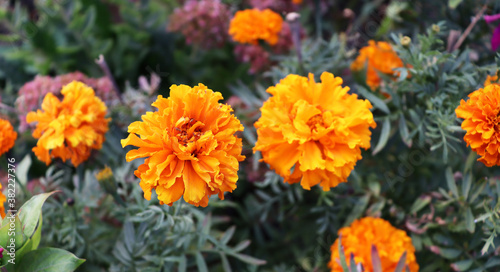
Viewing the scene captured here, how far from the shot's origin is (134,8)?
1710 mm

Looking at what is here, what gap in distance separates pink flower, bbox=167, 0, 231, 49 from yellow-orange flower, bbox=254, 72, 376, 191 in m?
0.68

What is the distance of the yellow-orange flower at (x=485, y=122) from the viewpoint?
80 centimetres

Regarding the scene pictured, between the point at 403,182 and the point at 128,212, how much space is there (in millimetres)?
812

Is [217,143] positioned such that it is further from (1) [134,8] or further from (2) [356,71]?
(1) [134,8]

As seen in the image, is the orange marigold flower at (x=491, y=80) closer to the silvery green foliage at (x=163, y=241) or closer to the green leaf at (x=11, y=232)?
the silvery green foliage at (x=163, y=241)

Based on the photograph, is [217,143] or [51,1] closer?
[217,143]

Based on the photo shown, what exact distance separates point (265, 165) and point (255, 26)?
417 millimetres

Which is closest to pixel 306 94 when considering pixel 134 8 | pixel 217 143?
pixel 217 143

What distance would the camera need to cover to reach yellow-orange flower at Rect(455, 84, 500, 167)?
0.80m

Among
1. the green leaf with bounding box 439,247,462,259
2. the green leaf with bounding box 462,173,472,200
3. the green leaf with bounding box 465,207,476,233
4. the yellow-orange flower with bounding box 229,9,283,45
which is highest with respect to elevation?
the yellow-orange flower with bounding box 229,9,283,45

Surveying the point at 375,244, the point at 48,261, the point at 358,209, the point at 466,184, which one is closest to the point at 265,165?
the point at 358,209

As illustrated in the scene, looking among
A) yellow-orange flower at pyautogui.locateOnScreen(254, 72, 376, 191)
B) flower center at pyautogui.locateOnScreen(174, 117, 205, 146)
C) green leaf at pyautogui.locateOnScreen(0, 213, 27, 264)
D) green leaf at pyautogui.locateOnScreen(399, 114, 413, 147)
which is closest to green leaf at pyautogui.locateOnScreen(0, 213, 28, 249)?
green leaf at pyautogui.locateOnScreen(0, 213, 27, 264)

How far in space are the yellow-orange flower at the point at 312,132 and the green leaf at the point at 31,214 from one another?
0.44m

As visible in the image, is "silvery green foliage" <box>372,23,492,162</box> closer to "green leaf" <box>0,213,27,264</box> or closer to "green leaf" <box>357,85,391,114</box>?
"green leaf" <box>357,85,391,114</box>
